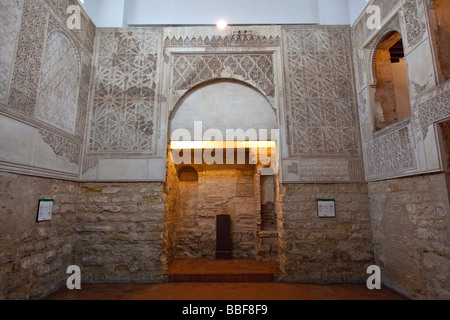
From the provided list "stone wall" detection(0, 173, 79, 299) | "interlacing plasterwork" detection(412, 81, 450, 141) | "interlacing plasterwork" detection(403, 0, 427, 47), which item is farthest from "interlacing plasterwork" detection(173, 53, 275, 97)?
"stone wall" detection(0, 173, 79, 299)

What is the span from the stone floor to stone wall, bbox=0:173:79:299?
1.26 ft

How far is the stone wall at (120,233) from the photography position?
436 cm

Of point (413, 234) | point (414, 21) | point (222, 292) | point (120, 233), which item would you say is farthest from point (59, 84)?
point (413, 234)

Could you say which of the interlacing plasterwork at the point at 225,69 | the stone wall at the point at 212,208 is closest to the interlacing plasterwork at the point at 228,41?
the interlacing plasterwork at the point at 225,69

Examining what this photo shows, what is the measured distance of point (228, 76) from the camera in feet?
16.6

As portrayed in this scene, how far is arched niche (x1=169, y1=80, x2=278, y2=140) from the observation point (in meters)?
4.91

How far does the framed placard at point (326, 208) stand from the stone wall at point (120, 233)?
2.86 m

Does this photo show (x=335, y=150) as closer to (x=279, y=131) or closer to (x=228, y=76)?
(x=279, y=131)

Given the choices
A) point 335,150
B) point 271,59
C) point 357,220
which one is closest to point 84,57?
point 271,59

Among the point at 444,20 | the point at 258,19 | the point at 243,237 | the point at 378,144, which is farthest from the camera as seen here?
the point at 243,237

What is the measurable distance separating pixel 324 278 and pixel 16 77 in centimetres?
553

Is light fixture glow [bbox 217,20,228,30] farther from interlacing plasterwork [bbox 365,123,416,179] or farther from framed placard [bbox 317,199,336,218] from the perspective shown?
framed placard [bbox 317,199,336,218]

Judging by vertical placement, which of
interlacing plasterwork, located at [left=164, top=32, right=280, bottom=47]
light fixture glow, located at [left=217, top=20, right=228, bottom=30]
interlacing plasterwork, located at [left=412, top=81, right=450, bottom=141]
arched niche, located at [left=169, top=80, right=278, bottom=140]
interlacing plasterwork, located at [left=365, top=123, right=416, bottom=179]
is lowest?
interlacing plasterwork, located at [left=365, top=123, right=416, bottom=179]

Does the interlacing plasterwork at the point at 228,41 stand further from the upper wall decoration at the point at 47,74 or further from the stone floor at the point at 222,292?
the stone floor at the point at 222,292
